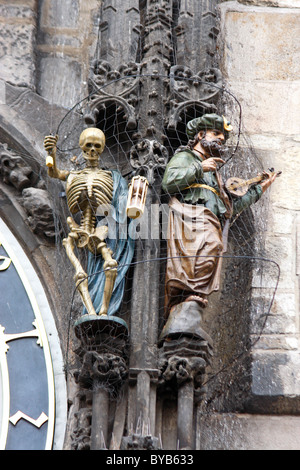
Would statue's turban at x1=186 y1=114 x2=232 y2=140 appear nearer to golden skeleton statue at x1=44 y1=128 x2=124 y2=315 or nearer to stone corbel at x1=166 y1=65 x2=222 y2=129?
stone corbel at x1=166 y1=65 x2=222 y2=129

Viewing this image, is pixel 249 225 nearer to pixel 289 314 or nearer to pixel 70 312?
pixel 289 314

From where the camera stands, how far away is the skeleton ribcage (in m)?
6.34

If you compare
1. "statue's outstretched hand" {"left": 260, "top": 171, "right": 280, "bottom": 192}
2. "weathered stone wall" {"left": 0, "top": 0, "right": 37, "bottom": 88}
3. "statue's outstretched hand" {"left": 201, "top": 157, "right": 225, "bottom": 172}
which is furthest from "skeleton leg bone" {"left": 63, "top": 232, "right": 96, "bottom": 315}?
"weathered stone wall" {"left": 0, "top": 0, "right": 37, "bottom": 88}

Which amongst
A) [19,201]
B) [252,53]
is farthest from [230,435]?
[252,53]

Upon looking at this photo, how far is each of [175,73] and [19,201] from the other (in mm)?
893

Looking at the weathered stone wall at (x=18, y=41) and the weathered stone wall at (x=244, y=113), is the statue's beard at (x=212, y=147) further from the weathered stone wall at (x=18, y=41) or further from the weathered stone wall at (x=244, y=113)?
the weathered stone wall at (x=18, y=41)

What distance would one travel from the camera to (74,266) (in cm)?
620

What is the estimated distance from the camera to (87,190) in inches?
250

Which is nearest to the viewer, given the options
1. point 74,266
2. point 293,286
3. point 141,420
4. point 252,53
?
point 141,420

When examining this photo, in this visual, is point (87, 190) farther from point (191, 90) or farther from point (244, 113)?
point (244, 113)

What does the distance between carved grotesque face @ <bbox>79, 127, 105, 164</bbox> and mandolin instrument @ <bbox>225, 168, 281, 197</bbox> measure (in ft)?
1.84

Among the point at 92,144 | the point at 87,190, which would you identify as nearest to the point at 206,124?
the point at 92,144

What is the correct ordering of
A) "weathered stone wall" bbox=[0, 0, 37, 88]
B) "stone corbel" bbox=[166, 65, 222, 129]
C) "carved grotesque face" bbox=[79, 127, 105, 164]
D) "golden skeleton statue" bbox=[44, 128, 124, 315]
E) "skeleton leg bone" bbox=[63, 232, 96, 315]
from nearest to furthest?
"skeleton leg bone" bbox=[63, 232, 96, 315], "golden skeleton statue" bbox=[44, 128, 124, 315], "carved grotesque face" bbox=[79, 127, 105, 164], "stone corbel" bbox=[166, 65, 222, 129], "weathered stone wall" bbox=[0, 0, 37, 88]

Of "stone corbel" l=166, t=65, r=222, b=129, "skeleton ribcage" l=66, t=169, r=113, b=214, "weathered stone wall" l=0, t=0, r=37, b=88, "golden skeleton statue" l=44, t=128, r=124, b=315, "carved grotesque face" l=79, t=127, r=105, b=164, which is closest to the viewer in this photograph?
"golden skeleton statue" l=44, t=128, r=124, b=315
